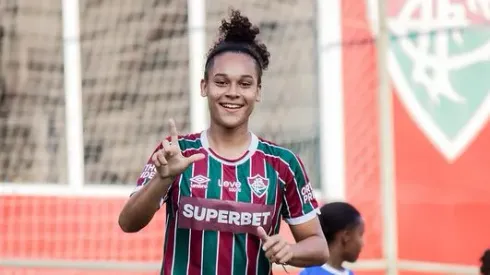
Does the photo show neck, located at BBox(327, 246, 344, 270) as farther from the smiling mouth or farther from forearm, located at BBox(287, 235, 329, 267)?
the smiling mouth

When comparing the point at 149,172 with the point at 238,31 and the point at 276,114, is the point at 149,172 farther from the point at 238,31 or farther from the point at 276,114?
the point at 276,114

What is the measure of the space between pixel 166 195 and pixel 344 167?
499 centimetres

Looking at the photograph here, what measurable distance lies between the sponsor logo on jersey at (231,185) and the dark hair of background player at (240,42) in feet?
1.29

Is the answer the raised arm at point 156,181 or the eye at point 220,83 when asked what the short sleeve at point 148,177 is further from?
the eye at point 220,83

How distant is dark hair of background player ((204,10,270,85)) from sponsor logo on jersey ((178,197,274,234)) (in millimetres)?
468

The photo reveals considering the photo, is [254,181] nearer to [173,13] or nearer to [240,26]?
[240,26]

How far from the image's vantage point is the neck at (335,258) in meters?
6.26

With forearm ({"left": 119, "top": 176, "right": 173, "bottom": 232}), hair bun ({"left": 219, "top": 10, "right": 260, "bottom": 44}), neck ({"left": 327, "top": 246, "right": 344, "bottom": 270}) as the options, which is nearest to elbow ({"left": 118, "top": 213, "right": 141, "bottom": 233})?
forearm ({"left": 119, "top": 176, "right": 173, "bottom": 232})

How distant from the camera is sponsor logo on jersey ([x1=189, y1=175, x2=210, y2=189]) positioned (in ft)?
13.2

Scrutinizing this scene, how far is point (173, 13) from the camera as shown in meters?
9.38

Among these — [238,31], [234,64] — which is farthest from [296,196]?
[238,31]

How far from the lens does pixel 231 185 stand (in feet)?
13.2

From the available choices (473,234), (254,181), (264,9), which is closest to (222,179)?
(254,181)

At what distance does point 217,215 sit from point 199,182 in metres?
0.13
